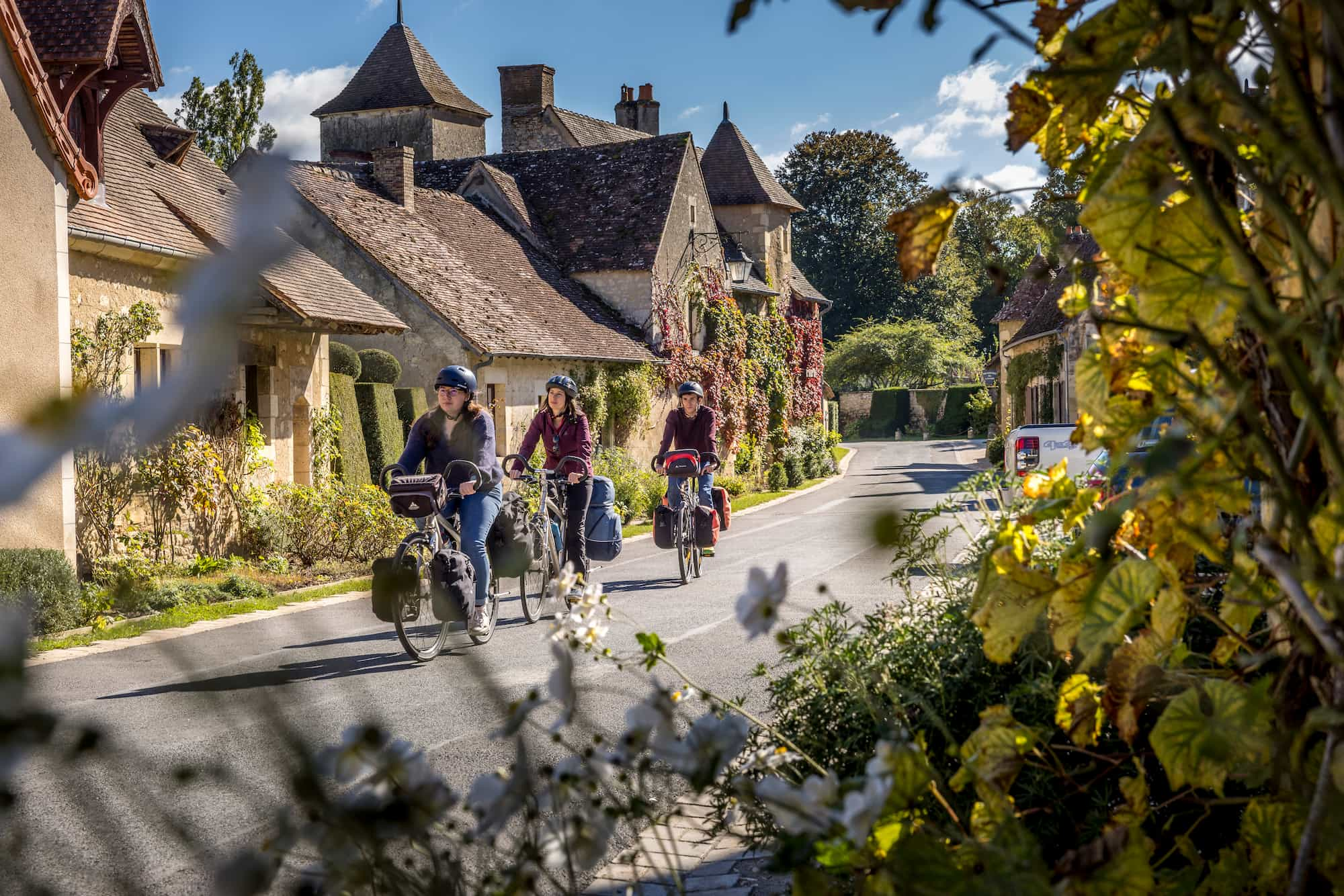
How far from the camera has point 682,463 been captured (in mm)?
12398

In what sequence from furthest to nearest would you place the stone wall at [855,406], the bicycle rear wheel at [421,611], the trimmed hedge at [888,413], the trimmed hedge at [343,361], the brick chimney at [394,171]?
1. the stone wall at [855,406]
2. the trimmed hedge at [888,413]
3. the brick chimney at [394,171]
4. the trimmed hedge at [343,361]
5. the bicycle rear wheel at [421,611]

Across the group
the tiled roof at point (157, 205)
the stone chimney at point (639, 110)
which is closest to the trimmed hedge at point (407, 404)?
the tiled roof at point (157, 205)

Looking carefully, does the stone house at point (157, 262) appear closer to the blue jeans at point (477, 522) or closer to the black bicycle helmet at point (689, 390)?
the blue jeans at point (477, 522)

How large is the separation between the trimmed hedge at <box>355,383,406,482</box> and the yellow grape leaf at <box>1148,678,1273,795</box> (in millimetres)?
18758

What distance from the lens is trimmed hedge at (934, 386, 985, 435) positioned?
221ft

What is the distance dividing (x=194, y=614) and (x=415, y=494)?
12.9 feet

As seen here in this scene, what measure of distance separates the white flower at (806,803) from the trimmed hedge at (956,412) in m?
67.7

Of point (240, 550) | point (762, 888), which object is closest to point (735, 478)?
point (240, 550)

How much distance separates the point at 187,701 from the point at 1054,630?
105 centimetres

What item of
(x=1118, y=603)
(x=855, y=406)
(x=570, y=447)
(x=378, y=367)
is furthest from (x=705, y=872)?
(x=855, y=406)

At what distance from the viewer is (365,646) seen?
8945mm

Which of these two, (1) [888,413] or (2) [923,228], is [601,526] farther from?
(1) [888,413]

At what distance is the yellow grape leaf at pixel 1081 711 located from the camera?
1702 millimetres

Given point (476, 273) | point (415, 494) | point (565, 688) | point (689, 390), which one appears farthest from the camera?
point (476, 273)
